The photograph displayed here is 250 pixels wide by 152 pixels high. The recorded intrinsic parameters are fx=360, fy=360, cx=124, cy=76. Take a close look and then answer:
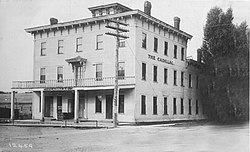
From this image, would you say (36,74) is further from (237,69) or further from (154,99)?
(237,69)

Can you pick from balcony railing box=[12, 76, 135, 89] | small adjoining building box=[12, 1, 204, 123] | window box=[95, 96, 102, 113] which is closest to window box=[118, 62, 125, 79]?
small adjoining building box=[12, 1, 204, 123]

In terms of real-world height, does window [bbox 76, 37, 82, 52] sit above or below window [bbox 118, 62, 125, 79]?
above

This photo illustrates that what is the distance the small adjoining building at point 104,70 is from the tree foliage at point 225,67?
30.0ft

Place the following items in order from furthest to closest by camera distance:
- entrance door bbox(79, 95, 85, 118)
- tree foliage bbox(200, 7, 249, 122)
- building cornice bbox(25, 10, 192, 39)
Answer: entrance door bbox(79, 95, 85, 118) → building cornice bbox(25, 10, 192, 39) → tree foliage bbox(200, 7, 249, 122)

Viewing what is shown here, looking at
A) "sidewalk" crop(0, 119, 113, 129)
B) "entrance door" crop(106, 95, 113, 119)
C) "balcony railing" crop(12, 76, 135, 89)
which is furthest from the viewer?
"entrance door" crop(106, 95, 113, 119)

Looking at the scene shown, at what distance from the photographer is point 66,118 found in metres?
23.6

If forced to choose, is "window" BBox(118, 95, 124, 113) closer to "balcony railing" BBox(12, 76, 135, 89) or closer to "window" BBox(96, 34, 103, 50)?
"balcony railing" BBox(12, 76, 135, 89)

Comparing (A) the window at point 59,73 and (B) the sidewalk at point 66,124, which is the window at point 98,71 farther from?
(A) the window at point 59,73

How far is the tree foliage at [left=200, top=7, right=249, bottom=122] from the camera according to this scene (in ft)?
27.7

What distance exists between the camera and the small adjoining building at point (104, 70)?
21.6 metres

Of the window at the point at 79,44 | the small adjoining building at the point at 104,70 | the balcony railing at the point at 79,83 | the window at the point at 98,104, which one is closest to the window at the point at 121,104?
the small adjoining building at the point at 104,70

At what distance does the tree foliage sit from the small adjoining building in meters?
9.13

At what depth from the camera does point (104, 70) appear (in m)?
22.9

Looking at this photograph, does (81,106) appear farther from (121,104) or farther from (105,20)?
(105,20)
